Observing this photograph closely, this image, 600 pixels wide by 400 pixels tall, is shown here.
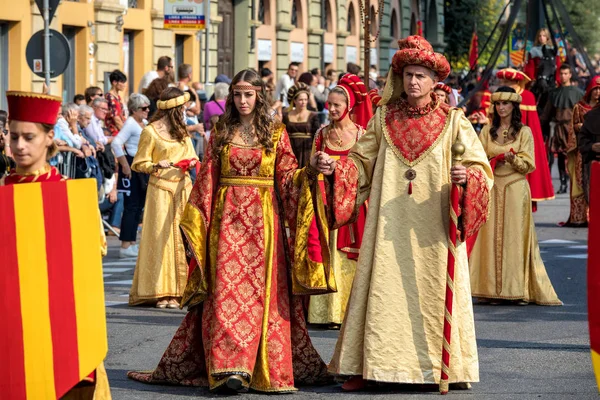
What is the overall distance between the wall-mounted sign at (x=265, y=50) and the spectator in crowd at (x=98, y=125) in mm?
18658

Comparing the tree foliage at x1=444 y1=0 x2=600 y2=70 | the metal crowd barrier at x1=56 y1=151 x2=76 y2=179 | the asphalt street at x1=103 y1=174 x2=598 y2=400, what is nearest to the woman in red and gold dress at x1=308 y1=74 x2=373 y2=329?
the asphalt street at x1=103 y1=174 x2=598 y2=400

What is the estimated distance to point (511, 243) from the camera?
41.3ft

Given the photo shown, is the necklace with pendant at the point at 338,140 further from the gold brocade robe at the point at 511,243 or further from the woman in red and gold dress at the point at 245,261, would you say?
the woman in red and gold dress at the point at 245,261

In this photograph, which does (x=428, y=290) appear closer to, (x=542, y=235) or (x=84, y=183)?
(x=84, y=183)

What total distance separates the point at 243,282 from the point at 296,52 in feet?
104

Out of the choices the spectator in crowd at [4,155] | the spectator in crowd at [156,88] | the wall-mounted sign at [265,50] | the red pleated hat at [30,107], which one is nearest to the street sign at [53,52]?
the spectator in crowd at [156,88]

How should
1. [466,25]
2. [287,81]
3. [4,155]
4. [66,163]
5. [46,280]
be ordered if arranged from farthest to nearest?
[466,25] → [287,81] → [66,163] → [4,155] → [46,280]

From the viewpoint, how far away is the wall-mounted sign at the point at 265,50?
3644cm

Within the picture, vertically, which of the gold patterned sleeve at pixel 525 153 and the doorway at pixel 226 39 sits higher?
the doorway at pixel 226 39

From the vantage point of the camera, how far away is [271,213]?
8461 mm

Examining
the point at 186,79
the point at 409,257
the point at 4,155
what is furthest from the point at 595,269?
the point at 186,79

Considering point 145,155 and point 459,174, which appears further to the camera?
point 145,155

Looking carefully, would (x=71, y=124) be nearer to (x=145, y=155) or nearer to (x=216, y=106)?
(x=216, y=106)

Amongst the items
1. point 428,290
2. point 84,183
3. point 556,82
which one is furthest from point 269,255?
point 556,82
